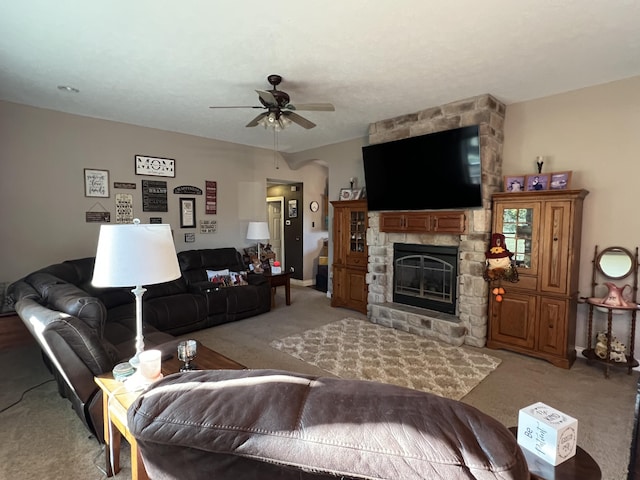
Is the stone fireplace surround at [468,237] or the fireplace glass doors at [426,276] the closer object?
the stone fireplace surround at [468,237]

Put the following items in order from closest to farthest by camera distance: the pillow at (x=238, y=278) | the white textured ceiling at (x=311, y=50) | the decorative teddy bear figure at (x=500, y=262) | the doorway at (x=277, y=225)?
the white textured ceiling at (x=311, y=50) → the decorative teddy bear figure at (x=500, y=262) → the pillow at (x=238, y=278) → the doorway at (x=277, y=225)

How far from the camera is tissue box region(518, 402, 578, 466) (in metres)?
0.99

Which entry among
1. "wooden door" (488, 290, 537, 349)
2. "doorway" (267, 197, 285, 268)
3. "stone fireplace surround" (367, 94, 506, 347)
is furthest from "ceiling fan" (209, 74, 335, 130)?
"doorway" (267, 197, 285, 268)

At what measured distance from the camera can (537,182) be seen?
350 cm

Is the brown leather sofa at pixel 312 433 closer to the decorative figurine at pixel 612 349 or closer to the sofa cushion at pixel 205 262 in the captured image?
the decorative figurine at pixel 612 349

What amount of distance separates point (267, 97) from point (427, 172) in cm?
213

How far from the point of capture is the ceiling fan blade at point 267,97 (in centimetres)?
282

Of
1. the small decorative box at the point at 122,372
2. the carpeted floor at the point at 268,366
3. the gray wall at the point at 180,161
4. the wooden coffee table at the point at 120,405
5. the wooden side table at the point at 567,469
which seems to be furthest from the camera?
the gray wall at the point at 180,161

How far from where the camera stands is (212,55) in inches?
107

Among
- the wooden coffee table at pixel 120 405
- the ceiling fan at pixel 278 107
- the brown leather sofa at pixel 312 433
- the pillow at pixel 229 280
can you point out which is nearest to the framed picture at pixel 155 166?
the pillow at pixel 229 280

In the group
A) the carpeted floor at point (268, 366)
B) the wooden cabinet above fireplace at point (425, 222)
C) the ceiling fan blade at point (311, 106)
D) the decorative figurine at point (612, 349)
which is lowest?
the carpeted floor at point (268, 366)

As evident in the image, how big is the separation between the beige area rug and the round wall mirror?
1378 millimetres

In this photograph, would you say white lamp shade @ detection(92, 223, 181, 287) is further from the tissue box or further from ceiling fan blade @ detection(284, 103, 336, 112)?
ceiling fan blade @ detection(284, 103, 336, 112)

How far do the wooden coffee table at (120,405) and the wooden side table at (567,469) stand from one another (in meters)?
1.44
